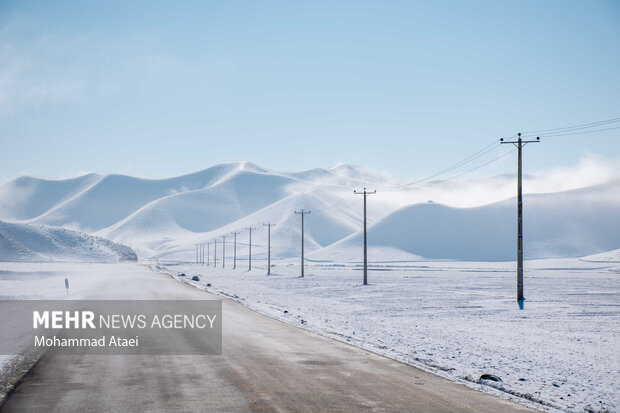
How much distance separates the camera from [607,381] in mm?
12297

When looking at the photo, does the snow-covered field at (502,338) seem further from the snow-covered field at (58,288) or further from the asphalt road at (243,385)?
the snow-covered field at (58,288)

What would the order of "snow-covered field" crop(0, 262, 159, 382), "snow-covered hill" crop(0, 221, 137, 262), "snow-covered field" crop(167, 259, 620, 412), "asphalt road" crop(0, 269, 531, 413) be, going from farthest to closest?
1. "snow-covered hill" crop(0, 221, 137, 262)
2. "snow-covered field" crop(0, 262, 159, 382)
3. "snow-covered field" crop(167, 259, 620, 412)
4. "asphalt road" crop(0, 269, 531, 413)

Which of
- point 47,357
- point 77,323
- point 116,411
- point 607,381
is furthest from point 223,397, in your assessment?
point 77,323

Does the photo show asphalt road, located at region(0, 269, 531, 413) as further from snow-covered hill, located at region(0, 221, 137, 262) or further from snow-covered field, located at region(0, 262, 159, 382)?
snow-covered hill, located at region(0, 221, 137, 262)

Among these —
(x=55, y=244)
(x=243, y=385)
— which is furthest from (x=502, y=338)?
(x=55, y=244)

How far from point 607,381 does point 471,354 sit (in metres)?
3.87

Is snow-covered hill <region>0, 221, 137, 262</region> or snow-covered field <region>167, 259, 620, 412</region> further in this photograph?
snow-covered hill <region>0, 221, 137, 262</region>

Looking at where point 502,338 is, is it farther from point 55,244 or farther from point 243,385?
point 55,244

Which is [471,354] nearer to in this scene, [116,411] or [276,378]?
[276,378]

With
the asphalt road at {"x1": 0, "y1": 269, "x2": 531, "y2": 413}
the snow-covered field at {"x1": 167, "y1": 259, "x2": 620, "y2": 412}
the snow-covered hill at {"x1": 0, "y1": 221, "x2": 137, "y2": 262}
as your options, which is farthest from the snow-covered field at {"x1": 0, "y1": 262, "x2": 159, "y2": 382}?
the snow-covered hill at {"x1": 0, "y1": 221, "x2": 137, "y2": 262}

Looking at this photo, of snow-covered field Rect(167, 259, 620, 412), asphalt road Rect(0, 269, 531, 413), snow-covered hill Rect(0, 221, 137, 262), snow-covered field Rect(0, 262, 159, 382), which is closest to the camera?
asphalt road Rect(0, 269, 531, 413)

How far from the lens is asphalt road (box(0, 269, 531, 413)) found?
9.19 meters

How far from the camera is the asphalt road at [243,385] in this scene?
9188 millimetres

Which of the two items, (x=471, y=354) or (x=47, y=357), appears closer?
(x=47, y=357)
